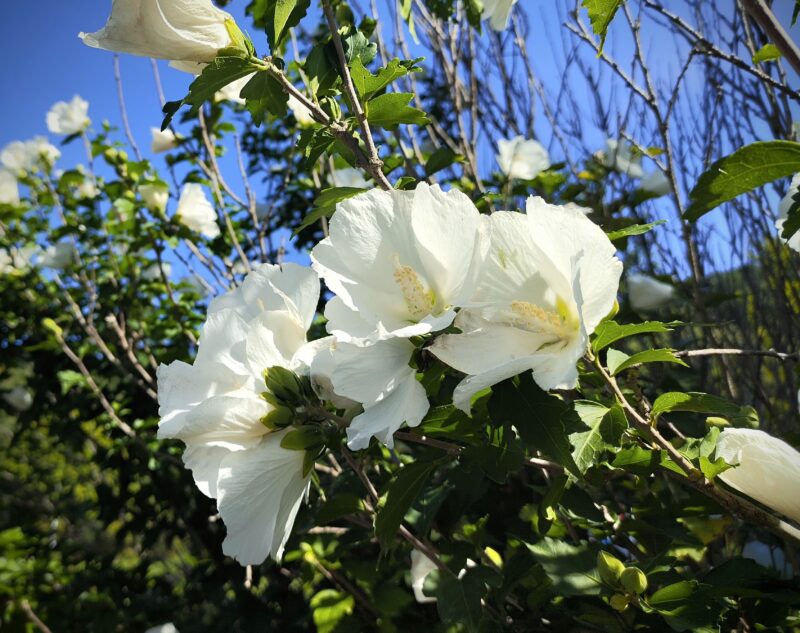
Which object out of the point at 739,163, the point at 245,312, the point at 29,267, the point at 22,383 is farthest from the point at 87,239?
the point at 739,163

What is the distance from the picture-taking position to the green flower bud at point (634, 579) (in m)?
1.04

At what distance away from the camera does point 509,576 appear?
137 cm

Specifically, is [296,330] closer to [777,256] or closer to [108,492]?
[777,256]

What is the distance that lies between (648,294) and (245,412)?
55.5 inches

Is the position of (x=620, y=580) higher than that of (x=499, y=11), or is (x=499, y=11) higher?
(x=499, y=11)

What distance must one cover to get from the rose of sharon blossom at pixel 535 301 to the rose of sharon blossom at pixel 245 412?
268 millimetres

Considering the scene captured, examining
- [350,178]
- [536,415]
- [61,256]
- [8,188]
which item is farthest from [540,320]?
[8,188]

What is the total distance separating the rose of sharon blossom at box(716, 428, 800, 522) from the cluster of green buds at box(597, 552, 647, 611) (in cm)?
23

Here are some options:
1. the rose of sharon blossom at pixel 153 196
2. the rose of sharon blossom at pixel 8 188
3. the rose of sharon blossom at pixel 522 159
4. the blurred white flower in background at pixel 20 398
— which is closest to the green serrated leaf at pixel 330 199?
the rose of sharon blossom at pixel 522 159

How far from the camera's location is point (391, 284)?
0.87 metres

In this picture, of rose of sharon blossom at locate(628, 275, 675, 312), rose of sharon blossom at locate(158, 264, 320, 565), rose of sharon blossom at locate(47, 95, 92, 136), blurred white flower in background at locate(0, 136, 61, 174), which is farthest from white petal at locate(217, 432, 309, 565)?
blurred white flower in background at locate(0, 136, 61, 174)

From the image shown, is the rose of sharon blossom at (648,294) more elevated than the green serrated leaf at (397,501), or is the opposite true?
the green serrated leaf at (397,501)

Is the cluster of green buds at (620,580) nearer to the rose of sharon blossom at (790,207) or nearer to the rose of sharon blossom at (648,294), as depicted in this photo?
the rose of sharon blossom at (790,207)

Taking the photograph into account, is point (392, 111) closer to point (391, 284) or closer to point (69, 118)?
point (391, 284)
